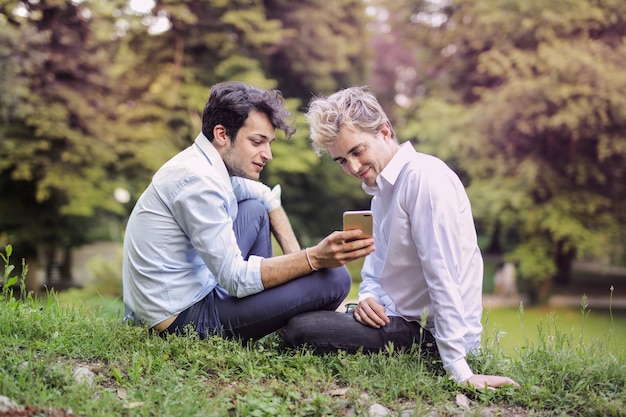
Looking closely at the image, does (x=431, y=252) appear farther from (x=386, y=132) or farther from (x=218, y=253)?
(x=218, y=253)

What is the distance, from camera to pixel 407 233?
10.1 ft

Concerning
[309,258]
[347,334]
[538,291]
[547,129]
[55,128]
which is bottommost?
[538,291]

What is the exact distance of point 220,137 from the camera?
3.41 meters

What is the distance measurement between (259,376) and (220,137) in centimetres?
134

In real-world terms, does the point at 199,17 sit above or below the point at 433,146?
above

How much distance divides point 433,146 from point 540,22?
3.24 m

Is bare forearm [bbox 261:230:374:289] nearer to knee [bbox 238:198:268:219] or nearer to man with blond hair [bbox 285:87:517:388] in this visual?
man with blond hair [bbox 285:87:517:388]

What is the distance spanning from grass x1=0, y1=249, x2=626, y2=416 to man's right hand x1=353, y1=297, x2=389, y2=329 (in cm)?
17

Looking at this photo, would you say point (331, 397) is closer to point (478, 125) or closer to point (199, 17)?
point (478, 125)

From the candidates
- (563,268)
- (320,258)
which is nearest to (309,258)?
(320,258)

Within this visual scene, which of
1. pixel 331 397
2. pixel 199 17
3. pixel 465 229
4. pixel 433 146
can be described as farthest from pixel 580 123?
pixel 331 397

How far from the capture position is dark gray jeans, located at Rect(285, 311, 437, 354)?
3.18 metres

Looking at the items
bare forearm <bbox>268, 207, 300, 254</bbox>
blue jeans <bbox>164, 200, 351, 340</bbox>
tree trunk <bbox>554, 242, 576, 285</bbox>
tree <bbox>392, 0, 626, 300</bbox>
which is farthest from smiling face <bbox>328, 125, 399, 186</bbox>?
tree trunk <bbox>554, 242, 576, 285</bbox>

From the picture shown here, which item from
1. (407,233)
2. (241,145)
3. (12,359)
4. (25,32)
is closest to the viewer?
(12,359)
